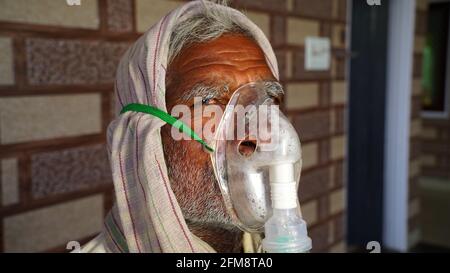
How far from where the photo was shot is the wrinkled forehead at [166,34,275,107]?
0.59 m

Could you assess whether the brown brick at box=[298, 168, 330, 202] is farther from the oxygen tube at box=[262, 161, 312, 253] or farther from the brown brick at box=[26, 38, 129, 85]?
the brown brick at box=[26, 38, 129, 85]

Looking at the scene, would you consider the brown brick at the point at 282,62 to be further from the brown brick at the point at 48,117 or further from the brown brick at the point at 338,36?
the brown brick at the point at 48,117

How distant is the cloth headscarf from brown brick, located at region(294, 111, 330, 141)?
392 mm

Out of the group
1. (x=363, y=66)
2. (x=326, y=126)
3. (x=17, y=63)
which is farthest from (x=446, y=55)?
(x=17, y=63)

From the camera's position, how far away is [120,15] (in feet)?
2.99

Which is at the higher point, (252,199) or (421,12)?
(421,12)

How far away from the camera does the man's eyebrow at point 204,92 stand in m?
0.59

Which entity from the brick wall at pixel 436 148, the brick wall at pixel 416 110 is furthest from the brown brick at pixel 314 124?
the brick wall at pixel 436 148

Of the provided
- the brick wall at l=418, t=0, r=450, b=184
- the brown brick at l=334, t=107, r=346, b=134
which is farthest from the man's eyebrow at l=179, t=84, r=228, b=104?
the brick wall at l=418, t=0, r=450, b=184

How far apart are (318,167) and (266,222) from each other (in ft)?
1.65

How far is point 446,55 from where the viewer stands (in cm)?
395

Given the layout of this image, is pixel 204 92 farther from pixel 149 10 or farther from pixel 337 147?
pixel 337 147

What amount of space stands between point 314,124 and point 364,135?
16cm
